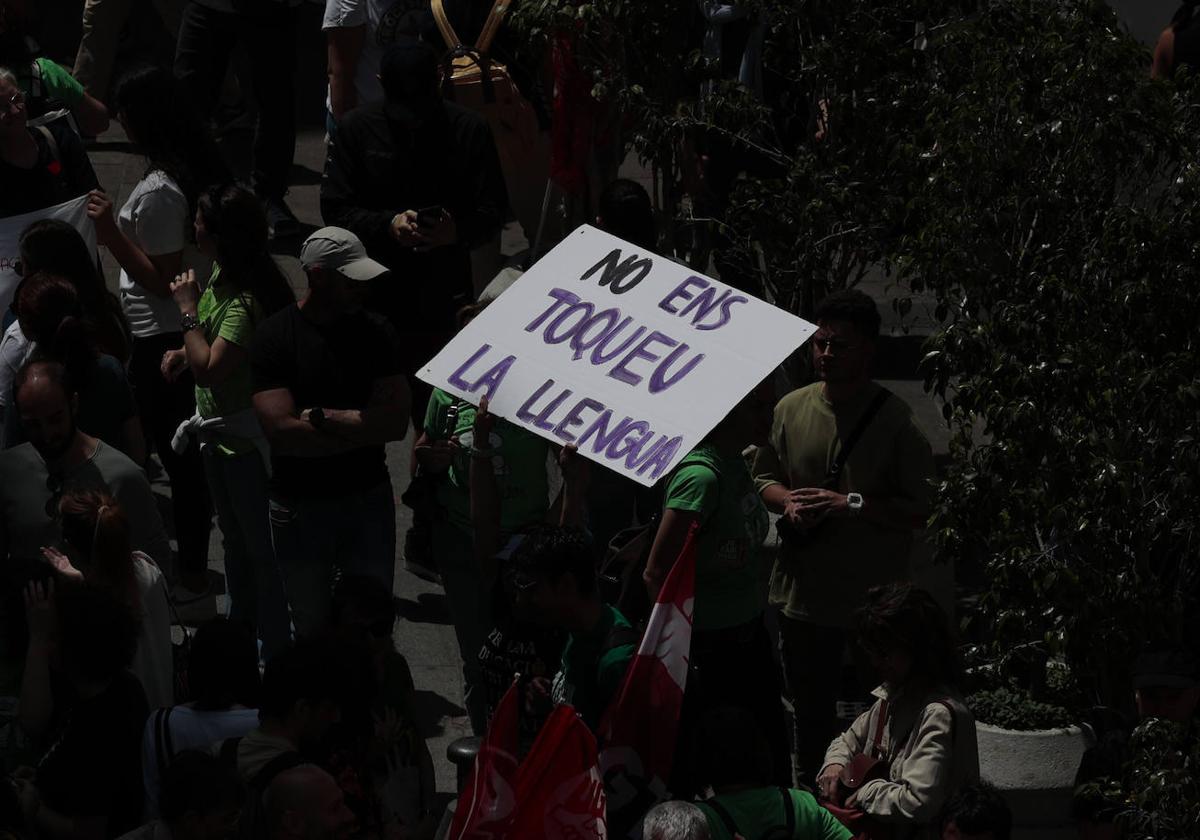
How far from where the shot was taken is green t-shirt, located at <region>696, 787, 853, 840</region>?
5137 millimetres

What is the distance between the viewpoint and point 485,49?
10.1m

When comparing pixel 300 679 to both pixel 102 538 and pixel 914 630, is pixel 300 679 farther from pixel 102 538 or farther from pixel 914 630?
pixel 914 630

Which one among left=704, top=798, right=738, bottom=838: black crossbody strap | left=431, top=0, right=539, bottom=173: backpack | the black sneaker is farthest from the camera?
the black sneaker

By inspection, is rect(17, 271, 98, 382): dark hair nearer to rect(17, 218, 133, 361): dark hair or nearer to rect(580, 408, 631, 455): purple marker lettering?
rect(17, 218, 133, 361): dark hair

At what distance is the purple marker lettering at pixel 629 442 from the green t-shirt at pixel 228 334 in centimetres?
175

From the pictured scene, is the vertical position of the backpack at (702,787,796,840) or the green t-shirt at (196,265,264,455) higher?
the backpack at (702,787,796,840)

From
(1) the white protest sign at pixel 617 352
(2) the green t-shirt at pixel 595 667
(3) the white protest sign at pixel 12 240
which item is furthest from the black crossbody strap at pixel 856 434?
(3) the white protest sign at pixel 12 240

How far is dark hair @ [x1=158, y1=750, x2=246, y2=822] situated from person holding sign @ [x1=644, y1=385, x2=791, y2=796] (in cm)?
181

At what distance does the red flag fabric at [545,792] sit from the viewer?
17.0 ft

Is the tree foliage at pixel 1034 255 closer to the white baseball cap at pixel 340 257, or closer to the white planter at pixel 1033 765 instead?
the white planter at pixel 1033 765

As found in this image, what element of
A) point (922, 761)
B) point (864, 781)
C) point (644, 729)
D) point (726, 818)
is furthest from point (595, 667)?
point (922, 761)

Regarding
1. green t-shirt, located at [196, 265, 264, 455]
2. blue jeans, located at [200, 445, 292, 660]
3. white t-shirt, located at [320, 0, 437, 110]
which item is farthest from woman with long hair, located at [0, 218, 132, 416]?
white t-shirt, located at [320, 0, 437, 110]

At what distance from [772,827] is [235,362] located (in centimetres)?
310

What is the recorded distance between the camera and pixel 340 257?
6.92 m
